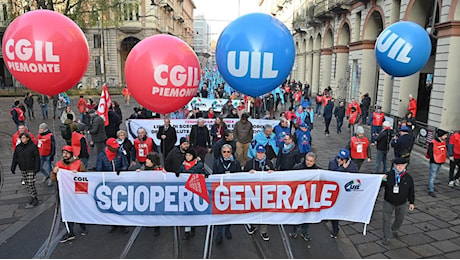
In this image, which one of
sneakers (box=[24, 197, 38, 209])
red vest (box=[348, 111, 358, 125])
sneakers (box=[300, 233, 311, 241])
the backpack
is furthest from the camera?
red vest (box=[348, 111, 358, 125])

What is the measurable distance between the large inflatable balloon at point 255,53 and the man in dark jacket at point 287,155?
1761 millimetres

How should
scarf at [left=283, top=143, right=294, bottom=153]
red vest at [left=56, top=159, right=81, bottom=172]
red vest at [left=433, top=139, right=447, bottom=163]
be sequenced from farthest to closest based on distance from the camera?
red vest at [left=433, top=139, right=447, bottom=163] → scarf at [left=283, top=143, right=294, bottom=153] → red vest at [left=56, top=159, right=81, bottom=172]

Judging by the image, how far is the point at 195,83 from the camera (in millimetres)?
6355

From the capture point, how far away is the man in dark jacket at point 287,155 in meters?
7.00

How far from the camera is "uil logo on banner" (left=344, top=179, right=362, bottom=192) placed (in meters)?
5.66

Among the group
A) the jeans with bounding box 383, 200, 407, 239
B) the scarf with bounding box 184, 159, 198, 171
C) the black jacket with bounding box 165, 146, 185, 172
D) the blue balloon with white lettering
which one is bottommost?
the jeans with bounding box 383, 200, 407, 239

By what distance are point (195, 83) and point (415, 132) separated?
32.8 ft

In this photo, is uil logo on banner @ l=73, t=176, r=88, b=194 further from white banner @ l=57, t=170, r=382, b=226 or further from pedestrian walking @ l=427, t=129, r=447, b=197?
pedestrian walking @ l=427, t=129, r=447, b=197

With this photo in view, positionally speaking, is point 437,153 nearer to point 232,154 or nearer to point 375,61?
point 232,154

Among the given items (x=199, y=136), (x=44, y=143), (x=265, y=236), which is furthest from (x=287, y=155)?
(x=44, y=143)

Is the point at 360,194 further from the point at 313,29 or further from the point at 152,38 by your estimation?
the point at 313,29

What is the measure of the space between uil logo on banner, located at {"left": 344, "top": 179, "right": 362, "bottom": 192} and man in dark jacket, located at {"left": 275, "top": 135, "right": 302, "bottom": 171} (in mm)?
1506

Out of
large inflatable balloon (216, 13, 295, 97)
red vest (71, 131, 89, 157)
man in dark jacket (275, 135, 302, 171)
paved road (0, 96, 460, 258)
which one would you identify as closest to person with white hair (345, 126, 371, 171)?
paved road (0, 96, 460, 258)

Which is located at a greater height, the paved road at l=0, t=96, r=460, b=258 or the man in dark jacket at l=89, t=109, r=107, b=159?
the man in dark jacket at l=89, t=109, r=107, b=159
